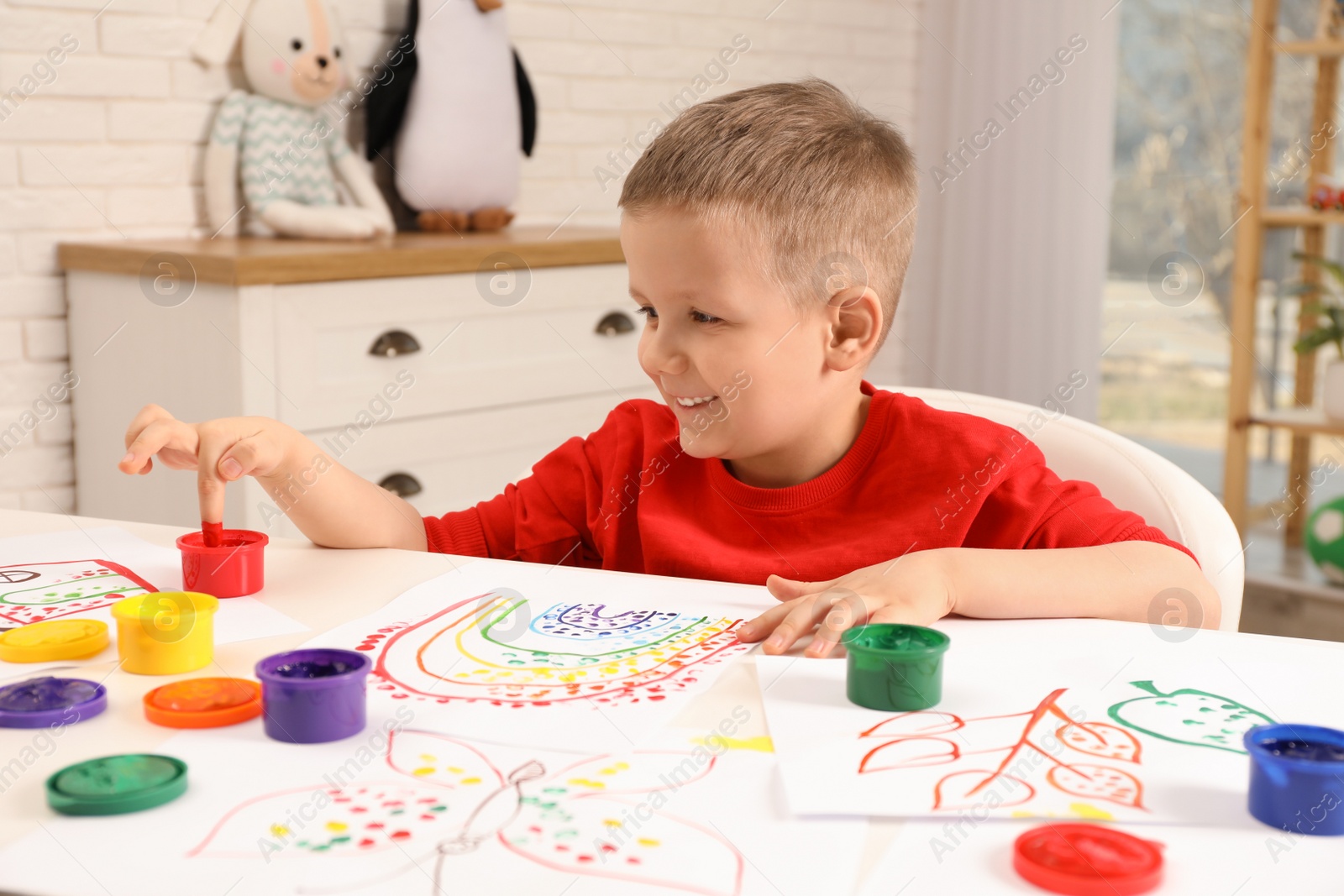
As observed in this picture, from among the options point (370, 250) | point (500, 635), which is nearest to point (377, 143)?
point (370, 250)

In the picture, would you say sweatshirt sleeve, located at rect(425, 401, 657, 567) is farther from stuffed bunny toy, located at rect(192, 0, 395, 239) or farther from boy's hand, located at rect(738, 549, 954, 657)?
stuffed bunny toy, located at rect(192, 0, 395, 239)

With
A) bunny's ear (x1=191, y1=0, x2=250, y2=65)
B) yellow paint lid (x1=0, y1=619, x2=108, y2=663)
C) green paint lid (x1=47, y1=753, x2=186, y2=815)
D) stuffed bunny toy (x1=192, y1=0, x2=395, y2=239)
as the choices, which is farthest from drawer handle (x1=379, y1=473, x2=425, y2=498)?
green paint lid (x1=47, y1=753, x2=186, y2=815)

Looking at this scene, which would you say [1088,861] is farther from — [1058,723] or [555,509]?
[555,509]

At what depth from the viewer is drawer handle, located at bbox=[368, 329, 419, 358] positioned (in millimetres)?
2016

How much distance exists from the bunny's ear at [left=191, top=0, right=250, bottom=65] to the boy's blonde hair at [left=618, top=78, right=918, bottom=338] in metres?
1.43

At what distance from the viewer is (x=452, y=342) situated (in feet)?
6.95

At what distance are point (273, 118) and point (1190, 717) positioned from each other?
6.54 feet

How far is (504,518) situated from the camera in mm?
1193

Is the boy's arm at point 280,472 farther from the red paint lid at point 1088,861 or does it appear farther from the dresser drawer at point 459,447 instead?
the dresser drawer at point 459,447

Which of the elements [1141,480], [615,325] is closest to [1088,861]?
[1141,480]

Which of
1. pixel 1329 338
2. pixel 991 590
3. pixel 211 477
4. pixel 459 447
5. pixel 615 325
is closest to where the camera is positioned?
pixel 991 590

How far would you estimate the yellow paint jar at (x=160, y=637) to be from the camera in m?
0.73

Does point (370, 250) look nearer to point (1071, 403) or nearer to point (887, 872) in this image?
point (887, 872)

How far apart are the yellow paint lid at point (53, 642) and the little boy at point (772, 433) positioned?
0.51ft
